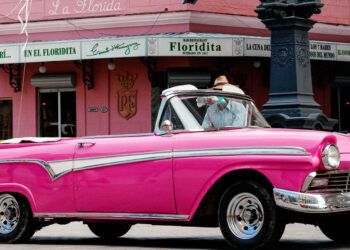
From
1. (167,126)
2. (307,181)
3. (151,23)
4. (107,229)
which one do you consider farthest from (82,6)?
(307,181)

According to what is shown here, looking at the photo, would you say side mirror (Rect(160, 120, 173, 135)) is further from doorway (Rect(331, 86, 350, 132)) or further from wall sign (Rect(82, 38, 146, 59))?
doorway (Rect(331, 86, 350, 132))

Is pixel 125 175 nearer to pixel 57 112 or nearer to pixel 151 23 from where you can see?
pixel 151 23

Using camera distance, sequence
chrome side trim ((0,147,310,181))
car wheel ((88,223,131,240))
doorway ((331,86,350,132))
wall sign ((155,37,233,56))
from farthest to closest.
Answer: doorway ((331,86,350,132)) < wall sign ((155,37,233,56)) < car wheel ((88,223,131,240)) < chrome side trim ((0,147,310,181))

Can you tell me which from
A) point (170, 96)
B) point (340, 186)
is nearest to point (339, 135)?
point (340, 186)

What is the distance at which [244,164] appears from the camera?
283 inches

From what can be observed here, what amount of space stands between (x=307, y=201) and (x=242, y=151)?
0.76 m

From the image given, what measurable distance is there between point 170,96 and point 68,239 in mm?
2478

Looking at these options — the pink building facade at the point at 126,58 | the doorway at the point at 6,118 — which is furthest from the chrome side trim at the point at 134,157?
the doorway at the point at 6,118

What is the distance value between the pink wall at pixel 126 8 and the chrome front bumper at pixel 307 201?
13786 mm

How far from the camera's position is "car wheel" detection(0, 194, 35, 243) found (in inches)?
348

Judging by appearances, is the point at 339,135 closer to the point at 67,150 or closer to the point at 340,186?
the point at 340,186

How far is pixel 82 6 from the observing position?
2194 centimetres
